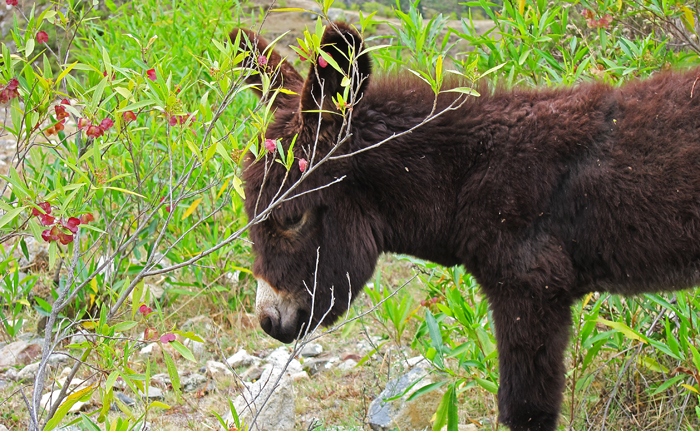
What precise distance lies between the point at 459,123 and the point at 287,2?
8.70 metres

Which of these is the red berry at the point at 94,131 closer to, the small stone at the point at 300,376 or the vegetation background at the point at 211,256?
the vegetation background at the point at 211,256

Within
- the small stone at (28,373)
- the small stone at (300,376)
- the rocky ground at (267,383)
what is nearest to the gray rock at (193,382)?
the rocky ground at (267,383)

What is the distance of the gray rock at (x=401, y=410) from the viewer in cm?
293

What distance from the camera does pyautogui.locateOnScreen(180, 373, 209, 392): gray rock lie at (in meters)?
3.52

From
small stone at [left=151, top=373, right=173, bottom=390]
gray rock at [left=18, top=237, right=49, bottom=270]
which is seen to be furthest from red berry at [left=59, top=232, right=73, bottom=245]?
gray rock at [left=18, top=237, right=49, bottom=270]

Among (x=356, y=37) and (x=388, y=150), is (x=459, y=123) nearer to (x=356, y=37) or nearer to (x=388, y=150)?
(x=388, y=150)

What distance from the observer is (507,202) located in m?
2.11

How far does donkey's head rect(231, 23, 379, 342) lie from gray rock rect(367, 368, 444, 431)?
0.72 m

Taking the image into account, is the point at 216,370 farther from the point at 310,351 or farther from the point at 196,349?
the point at 310,351

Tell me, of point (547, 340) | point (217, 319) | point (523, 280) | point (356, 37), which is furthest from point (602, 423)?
point (217, 319)

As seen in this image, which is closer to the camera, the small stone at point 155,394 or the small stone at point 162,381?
the small stone at point 155,394

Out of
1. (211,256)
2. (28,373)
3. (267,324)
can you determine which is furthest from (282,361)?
(28,373)

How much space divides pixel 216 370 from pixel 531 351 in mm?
2158

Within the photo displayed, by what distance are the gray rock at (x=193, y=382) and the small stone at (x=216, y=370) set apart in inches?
1.8
